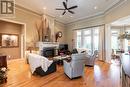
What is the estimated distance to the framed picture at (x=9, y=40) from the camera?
8.10 m

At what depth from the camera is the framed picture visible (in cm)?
810

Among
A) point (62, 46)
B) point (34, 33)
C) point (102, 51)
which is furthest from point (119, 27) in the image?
point (34, 33)

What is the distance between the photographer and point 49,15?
32.4ft

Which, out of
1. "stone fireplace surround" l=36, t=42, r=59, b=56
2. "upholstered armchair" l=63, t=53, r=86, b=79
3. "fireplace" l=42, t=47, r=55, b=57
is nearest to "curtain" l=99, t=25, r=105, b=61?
"stone fireplace surround" l=36, t=42, r=59, b=56

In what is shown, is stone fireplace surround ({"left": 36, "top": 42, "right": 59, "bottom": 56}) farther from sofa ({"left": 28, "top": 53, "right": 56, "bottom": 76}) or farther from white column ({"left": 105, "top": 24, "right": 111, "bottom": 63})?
white column ({"left": 105, "top": 24, "right": 111, "bottom": 63})

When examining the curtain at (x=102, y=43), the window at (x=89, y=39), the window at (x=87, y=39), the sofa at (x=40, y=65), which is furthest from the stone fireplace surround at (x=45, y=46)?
the curtain at (x=102, y=43)

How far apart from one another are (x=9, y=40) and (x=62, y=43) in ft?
17.8

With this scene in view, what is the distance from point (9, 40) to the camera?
856 cm

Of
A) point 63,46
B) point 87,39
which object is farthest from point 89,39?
point 63,46

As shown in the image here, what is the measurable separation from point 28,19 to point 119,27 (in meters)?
8.77

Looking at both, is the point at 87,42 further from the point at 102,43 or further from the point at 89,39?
the point at 102,43

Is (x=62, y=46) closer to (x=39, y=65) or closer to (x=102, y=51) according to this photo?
(x=102, y=51)

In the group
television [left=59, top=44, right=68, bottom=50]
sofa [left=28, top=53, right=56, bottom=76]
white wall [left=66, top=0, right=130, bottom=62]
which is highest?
white wall [left=66, top=0, right=130, bottom=62]

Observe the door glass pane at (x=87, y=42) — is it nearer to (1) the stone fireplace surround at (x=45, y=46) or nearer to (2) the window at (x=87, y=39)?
(2) the window at (x=87, y=39)
